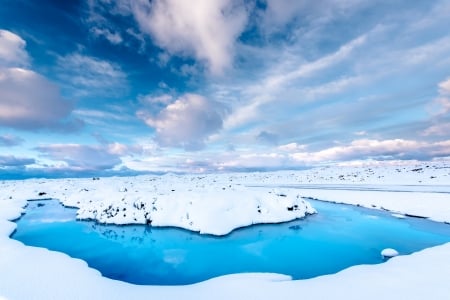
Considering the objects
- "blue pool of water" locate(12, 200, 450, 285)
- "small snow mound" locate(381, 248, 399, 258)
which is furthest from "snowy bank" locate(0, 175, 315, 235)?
"small snow mound" locate(381, 248, 399, 258)

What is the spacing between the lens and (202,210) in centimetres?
2095

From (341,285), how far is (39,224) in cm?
2476

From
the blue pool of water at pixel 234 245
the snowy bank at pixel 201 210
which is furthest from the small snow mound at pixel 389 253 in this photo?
the snowy bank at pixel 201 210

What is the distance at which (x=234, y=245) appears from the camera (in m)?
16.2

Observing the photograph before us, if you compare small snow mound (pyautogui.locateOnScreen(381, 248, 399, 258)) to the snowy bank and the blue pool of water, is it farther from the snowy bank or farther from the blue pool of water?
the snowy bank

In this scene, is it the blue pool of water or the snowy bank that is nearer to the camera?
the blue pool of water

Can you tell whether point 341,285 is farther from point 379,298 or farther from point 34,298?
point 34,298

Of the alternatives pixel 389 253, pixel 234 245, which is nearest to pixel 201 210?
pixel 234 245

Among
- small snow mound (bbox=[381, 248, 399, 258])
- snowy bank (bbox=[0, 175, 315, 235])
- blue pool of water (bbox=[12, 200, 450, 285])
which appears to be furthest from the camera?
snowy bank (bbox=[0, 175, 315, 235])

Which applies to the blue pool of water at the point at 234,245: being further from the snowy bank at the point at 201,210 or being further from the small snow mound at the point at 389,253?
the snowy bank at the point at 201,210

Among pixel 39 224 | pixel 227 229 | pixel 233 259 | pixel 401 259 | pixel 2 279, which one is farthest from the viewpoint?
pixel 39 224

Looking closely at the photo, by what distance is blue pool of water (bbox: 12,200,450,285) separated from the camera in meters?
12.2

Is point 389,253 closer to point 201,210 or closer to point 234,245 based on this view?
point 234,245

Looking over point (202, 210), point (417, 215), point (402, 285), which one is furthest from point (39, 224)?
point (417, 215)
